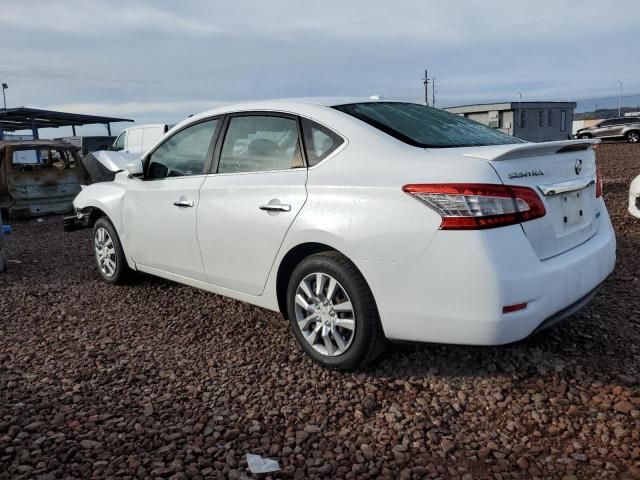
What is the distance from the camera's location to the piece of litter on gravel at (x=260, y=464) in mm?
2451

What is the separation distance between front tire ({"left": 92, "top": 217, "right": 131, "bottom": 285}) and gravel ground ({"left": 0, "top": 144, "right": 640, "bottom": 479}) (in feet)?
2.69

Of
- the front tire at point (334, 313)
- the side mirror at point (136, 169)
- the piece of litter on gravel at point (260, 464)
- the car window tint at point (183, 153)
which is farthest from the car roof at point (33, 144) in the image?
the piece of litter on gravel at point (260, 464)

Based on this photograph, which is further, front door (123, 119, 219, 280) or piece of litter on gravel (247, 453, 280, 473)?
front door (123, 119, 219, 280)

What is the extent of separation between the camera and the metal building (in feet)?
128

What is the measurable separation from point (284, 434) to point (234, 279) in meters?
1.34

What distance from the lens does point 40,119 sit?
2833cm

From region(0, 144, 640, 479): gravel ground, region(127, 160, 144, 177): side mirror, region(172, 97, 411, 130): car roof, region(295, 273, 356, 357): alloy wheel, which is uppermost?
region(172, 97, 411, 130): car roof

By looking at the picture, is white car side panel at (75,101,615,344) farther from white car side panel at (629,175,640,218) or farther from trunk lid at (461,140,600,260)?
white car side panel at (629,175,640,218)

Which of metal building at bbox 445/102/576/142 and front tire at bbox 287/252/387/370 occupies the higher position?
metal building at bbox 445/102/576/142

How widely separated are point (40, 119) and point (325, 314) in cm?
2982

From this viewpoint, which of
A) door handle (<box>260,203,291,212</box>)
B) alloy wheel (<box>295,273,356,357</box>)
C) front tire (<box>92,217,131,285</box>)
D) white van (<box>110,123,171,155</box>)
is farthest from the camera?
white van (<box>110,123,171,155</box>)

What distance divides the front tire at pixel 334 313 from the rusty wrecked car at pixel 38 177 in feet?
28.6

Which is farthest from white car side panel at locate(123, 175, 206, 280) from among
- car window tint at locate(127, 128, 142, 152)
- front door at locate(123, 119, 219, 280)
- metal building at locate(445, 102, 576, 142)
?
metal building at locate(445, 102, 576, 142)

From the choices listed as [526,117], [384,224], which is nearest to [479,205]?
[384,224]
